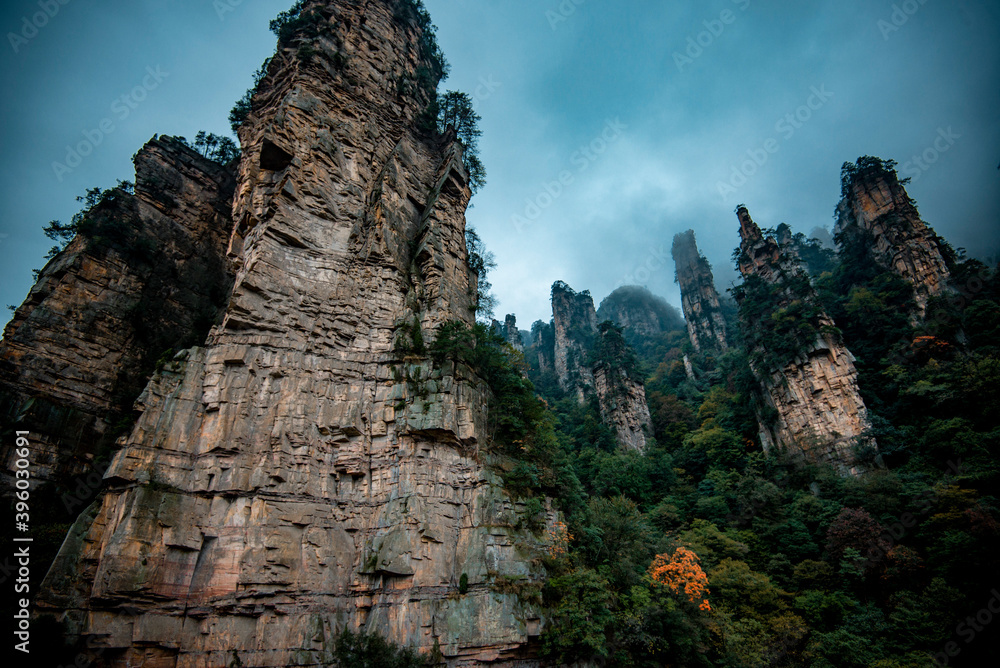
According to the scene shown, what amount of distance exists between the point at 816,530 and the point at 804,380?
12723 mm

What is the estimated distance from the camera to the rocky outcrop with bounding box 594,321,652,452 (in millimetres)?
44719

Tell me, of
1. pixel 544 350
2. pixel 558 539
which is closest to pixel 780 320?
pixel 558 539

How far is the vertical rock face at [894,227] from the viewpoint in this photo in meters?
35.2

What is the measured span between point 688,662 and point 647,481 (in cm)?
1730

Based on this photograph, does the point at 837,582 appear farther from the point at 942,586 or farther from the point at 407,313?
the point at 407,313

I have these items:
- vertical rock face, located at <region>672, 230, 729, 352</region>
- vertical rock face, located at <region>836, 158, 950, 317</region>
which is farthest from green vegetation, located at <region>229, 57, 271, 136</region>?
vertical rock face, located at <region>672, 230, 729, 352</region>

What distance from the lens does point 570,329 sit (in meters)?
74.5

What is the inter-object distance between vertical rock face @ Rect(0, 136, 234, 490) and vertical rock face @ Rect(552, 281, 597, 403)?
163 feet

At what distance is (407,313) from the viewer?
67.5ft

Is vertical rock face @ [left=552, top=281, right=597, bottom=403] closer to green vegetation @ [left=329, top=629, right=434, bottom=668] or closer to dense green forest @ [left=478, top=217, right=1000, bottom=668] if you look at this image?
dense green forest @ [left=478, top=217, right=1000, bottom=668]

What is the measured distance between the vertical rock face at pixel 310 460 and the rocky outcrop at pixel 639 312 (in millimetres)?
78811

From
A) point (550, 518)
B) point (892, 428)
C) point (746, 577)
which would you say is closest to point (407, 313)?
point (550, 518)

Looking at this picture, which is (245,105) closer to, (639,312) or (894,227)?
(894,227)

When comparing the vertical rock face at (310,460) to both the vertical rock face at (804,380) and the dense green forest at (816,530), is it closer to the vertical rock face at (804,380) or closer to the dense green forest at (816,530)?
the dense green forest at (816,530)
